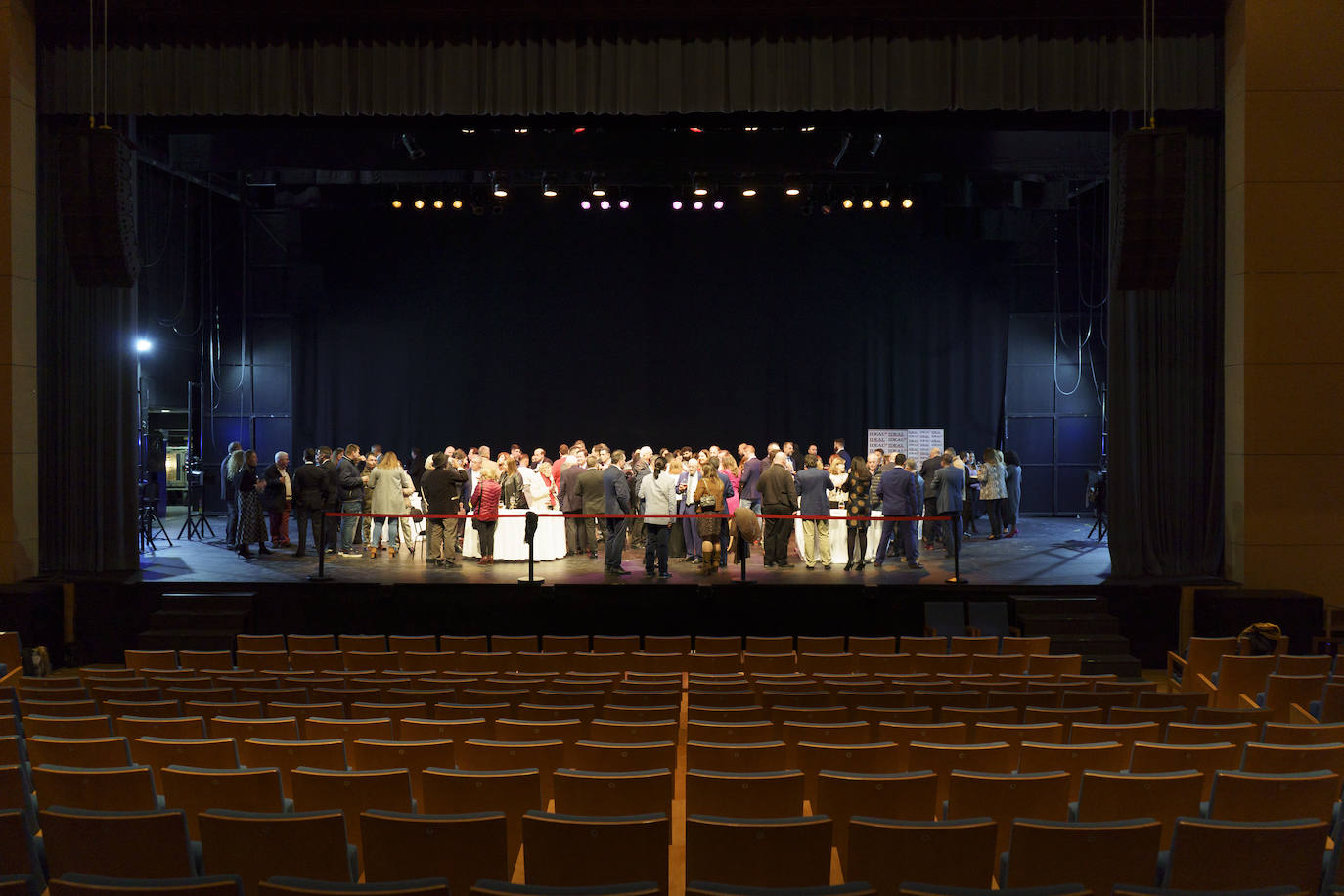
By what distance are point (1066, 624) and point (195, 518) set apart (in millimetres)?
14994

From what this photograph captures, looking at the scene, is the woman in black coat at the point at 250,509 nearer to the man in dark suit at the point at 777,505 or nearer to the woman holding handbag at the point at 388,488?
the woman holding handbag at the point at 388,488

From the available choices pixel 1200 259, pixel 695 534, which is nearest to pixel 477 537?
pixel 695 534

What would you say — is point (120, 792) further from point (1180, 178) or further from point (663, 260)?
point (663, 260)

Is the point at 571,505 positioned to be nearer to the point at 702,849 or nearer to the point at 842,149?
the point at 842,149

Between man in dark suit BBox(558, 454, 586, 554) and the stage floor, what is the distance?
696 mm

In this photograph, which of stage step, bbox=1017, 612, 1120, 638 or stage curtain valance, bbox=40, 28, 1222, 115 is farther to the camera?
stage curtain valance, bbox=40, 28, 1222, 115

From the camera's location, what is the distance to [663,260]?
20688 millimetres

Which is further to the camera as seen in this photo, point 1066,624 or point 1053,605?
point 1053,605

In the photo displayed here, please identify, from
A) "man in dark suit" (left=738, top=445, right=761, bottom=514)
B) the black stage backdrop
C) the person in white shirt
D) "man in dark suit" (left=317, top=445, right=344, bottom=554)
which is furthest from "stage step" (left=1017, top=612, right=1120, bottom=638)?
the black stage backdrop

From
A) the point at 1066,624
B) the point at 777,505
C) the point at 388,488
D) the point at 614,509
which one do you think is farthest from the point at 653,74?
the point at 1066,624

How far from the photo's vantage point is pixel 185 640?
35.6ft

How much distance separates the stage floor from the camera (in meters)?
11.9

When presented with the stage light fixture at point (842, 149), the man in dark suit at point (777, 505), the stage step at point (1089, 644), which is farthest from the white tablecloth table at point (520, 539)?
the stage light fixture at point (842, 149)

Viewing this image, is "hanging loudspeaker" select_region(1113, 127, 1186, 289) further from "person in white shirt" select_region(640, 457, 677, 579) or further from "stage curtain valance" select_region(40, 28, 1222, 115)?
"person in white shirt" select_region(640, 457, 677, 579)
